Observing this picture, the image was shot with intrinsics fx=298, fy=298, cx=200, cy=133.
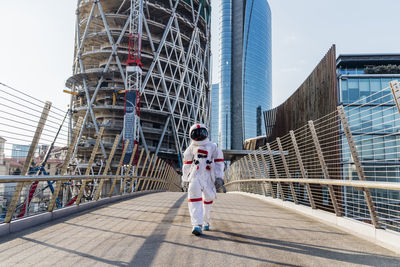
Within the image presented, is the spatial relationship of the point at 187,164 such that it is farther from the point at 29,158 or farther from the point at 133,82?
the point at 133,82

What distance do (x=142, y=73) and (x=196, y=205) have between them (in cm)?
3221

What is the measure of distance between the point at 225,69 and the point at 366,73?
80216mm

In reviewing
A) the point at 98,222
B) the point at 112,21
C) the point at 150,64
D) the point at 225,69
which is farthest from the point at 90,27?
the point at 225,69

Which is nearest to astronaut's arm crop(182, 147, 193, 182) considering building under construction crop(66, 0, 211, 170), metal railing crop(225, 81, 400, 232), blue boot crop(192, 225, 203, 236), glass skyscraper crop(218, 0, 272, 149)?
blue boot crop(192, 225, 203, 236)

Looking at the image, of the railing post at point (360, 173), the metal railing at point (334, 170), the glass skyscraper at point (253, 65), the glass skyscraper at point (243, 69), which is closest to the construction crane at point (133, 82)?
the metal railing at point (334, 170)

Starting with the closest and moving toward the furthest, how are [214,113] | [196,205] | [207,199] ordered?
1. [196,205]
2. [207,199]
3. [214,113]

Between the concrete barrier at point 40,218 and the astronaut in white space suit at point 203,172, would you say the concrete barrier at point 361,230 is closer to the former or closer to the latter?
the astronaut in white space suit at point 203,172

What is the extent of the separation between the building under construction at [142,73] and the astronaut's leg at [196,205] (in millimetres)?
28335

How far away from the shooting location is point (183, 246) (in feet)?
11.7

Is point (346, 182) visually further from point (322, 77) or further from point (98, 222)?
point (322, 77)

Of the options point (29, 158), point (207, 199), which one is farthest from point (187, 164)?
point (29, 158)

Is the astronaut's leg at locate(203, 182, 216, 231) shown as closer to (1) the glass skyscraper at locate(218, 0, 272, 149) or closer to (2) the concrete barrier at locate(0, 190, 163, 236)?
(2) the concrete barrier at locate(0, 190, 163, 236)

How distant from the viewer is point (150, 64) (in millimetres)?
37375

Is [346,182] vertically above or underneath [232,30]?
underneath
